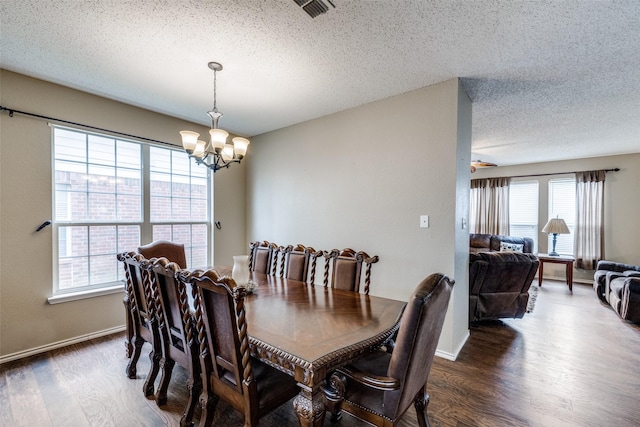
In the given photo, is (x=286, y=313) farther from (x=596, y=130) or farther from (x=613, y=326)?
(x=596, y=130)

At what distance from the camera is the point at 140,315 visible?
218 centimetres

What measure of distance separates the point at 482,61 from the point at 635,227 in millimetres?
5705

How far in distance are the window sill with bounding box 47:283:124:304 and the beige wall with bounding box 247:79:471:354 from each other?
2067 mm

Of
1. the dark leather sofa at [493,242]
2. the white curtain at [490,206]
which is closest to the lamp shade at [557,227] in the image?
the dark leather sofa at [493,242]

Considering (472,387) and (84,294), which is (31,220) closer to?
(84,294)

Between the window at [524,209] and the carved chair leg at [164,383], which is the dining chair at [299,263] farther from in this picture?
the window at [524,209]

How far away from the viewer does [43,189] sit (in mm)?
2758

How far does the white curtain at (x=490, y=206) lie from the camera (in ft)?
21.5

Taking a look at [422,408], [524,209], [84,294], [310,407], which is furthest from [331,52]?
[524,209]

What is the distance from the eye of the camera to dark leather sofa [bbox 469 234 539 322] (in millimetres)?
3297

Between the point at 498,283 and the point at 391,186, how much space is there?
1818mm

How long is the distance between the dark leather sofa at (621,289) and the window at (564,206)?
1.36 m

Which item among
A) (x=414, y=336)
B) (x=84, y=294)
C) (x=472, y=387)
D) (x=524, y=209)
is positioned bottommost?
(x=472, y=387)

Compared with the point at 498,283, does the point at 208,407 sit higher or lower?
lower
